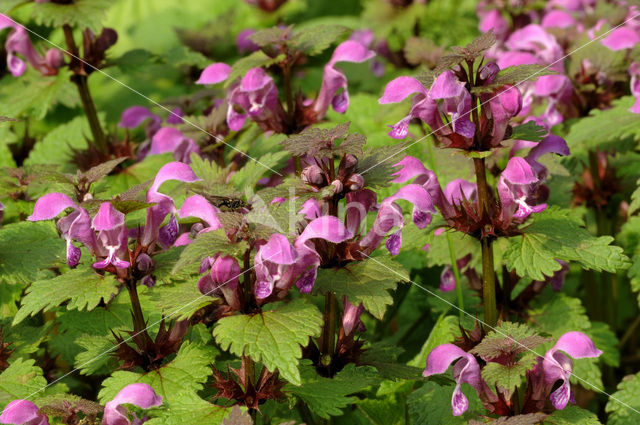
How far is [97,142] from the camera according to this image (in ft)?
9.45

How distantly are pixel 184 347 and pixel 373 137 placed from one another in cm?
135

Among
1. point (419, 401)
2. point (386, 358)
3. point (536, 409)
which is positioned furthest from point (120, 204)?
point (536, 409)

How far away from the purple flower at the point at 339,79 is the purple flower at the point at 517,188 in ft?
2.44

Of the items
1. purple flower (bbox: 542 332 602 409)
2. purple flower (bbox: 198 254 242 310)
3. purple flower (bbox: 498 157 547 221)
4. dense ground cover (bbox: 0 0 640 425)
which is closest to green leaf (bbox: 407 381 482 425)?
dense ground cover (bbox: 0 0 640 425)

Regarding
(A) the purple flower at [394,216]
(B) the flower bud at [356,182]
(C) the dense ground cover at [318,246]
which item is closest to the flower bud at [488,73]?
(C) the dense ground cover at [318,246]

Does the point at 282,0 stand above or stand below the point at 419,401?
above

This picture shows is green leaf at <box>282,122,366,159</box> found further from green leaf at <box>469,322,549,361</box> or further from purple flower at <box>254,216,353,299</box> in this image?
green leaf at <box>469,322,549,361</box>

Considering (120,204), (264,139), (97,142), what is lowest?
(97,142)

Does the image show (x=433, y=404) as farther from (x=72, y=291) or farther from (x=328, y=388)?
(x=72, y=291)

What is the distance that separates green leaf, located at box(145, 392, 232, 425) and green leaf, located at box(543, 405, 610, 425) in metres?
0.69

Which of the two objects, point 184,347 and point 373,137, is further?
point 373,137

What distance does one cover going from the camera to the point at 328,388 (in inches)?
67.3

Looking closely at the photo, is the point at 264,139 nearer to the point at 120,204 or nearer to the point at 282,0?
the point at 120,204

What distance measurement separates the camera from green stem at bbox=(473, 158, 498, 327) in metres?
1.83
